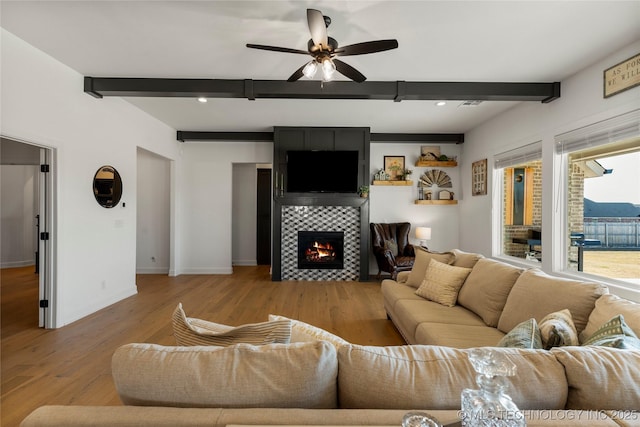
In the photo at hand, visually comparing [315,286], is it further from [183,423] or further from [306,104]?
[183,423]

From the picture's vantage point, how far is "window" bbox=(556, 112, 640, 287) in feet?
9.17

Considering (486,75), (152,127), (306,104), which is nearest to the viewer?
(486,75)

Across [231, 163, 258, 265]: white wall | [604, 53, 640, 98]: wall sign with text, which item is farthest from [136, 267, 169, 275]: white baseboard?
[604, 53, 640, 98]: wall sign with text

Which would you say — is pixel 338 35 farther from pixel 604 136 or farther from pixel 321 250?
pixel 321 250

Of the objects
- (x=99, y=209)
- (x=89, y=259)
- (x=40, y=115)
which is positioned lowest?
(x=89, y=259)

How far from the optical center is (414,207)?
19.5ft

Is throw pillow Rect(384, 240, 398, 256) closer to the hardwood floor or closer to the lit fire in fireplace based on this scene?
the hardwood floor

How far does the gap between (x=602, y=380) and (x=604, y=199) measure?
319 cm

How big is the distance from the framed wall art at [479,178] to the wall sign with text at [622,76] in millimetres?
Result: 2210

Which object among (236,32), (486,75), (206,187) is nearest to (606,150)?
(486,75)

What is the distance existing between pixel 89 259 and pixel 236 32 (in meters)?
3.13

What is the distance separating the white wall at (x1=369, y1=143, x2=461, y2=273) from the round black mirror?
4.26 metres

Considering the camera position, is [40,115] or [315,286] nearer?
[40,115]

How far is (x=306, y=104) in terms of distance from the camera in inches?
168
